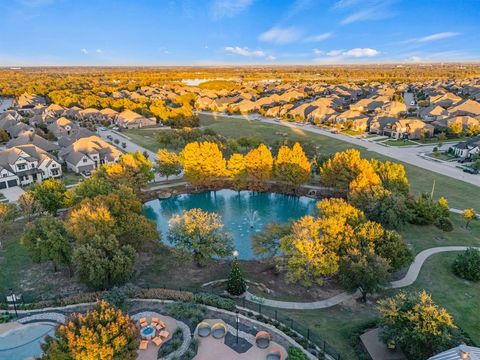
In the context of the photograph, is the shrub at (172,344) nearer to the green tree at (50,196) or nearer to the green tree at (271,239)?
the green tree at (271,239)

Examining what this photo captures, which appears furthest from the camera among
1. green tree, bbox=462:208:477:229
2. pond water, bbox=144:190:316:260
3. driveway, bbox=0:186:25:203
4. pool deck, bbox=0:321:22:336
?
driveway, bbox=0:186:25:203

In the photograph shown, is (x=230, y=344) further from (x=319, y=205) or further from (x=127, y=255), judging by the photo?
(x=319, y=205)

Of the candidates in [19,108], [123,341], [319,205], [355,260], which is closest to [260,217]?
[319,205]

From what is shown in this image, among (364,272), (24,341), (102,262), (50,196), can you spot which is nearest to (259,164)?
(364,272)

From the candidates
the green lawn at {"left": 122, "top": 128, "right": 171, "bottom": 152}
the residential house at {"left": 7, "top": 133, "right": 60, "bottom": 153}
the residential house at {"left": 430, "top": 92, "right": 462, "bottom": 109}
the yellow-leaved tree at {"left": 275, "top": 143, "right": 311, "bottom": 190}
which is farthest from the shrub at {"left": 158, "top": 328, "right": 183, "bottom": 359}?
the residential house at {"left": 430, "top": 92, "right": 462, "bottom": 109}

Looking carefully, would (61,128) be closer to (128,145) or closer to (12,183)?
(128,145)

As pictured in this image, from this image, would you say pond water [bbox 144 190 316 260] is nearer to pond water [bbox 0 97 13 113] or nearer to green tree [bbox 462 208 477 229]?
green tree [bbox 462 208 477 229]
